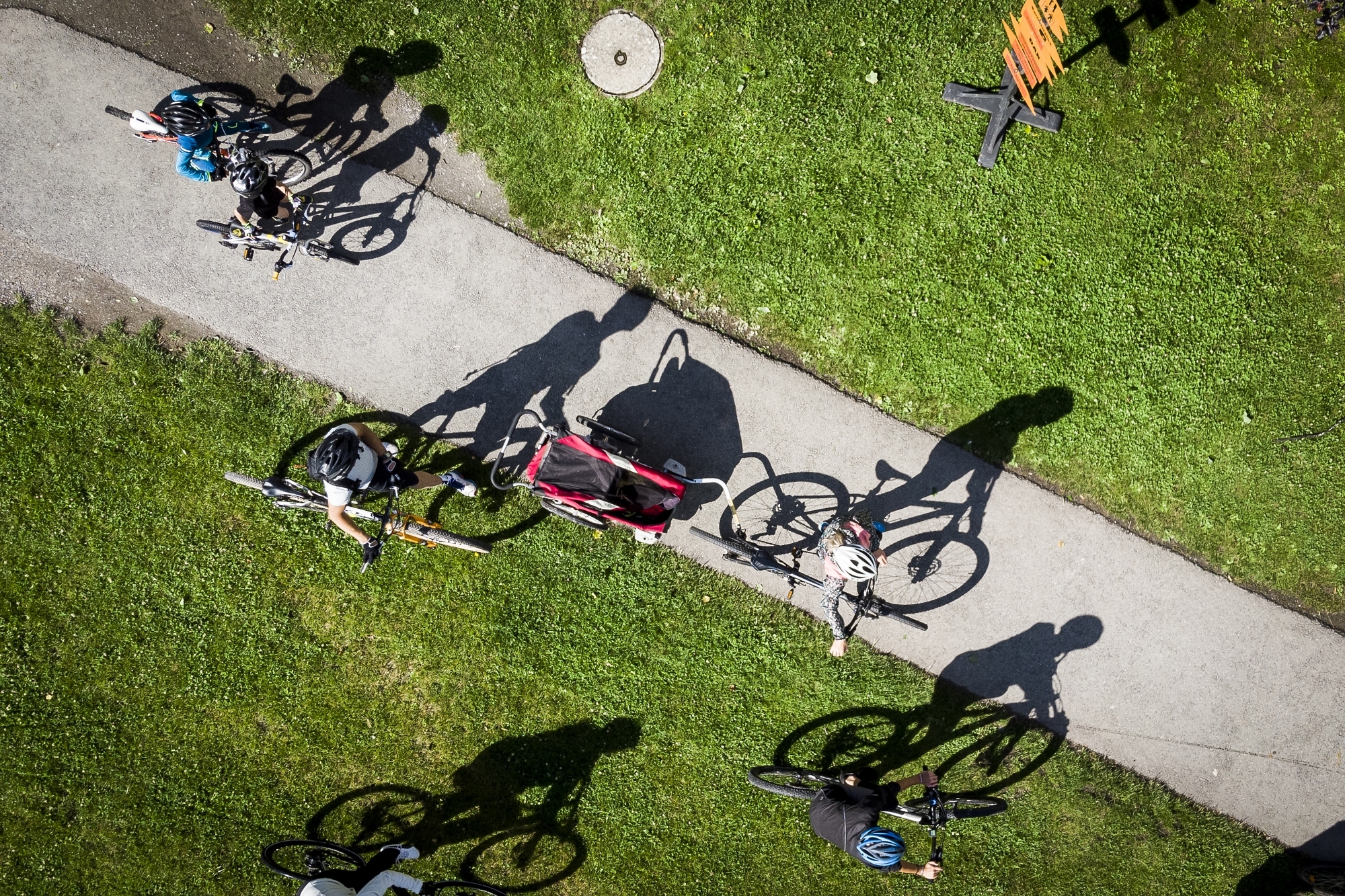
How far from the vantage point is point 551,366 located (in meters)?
10.1

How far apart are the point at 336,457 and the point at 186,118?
4616 millimetres

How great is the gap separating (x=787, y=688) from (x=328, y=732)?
6125 millimetres

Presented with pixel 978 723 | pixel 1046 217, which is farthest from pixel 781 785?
pixel 1046 217

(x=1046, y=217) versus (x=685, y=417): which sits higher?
(x=1046, y=217)

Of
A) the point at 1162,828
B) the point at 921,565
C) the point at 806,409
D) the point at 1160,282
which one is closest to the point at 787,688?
the point at 921,565

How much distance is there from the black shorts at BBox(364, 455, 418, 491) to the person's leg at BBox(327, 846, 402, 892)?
4565mm

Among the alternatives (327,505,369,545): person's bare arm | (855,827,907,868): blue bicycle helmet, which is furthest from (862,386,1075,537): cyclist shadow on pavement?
(327,505,369,545): person's bare arm

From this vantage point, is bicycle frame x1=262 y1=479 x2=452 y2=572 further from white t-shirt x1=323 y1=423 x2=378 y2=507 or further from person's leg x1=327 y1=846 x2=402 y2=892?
person's leg x1=327 y1=846 x2=402 y2=892

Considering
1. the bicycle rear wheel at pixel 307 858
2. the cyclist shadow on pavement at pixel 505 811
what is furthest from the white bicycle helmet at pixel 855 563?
the bicycle rear wheel at pixel 307 858

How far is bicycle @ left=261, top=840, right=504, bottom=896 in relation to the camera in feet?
31.0

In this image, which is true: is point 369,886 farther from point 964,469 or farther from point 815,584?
point 964,469

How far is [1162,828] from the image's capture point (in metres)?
10.0

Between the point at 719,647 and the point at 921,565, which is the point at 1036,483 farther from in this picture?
the point at 719,647

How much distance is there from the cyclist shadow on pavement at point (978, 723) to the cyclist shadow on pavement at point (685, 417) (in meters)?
3.55
